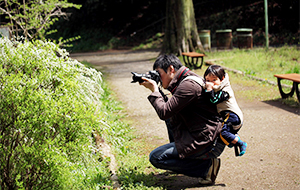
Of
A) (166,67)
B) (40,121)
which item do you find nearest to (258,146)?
(166,67)

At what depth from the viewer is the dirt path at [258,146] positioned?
3.84 meters

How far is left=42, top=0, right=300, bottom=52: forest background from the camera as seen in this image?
20781 millimetres

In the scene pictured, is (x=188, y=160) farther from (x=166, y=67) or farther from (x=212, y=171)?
(x=166, y=67)

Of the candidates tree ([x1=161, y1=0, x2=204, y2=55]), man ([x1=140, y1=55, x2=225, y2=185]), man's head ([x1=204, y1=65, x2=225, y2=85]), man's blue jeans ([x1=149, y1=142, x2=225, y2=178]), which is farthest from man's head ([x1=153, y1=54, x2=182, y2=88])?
tree ([x1=161, y1=0, x2=204, y2=55])

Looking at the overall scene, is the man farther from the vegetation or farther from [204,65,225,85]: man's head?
the vegetation

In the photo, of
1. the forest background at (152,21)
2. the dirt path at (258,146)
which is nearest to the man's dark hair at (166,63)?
the dirt path at (258,146)

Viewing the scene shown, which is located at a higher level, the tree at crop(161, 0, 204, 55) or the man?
the tree at crop(161, 0, 204, 55)

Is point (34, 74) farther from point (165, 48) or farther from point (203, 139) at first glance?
point (165, 48)

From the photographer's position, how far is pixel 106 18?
97.9 ft

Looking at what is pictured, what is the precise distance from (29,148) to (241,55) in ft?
38.2

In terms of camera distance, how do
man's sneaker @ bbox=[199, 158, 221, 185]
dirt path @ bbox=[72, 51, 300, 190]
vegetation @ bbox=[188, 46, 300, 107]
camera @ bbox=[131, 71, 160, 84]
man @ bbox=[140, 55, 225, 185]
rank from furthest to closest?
vegetation @ bbox=[188, 46, 300, 107] → dirt path @ bbox=[72, 51, 300, 190] → man's sneaker @ bbox=[199, 158, 221, 185] → camera @ bbox=[131, 71, 160, 84] → man @ bbox=[140, 55, 225, 185]

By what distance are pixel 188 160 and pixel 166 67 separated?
40.7 inches

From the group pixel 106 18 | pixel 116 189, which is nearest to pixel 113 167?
pixel 116 189

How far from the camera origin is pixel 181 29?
1518 cm
